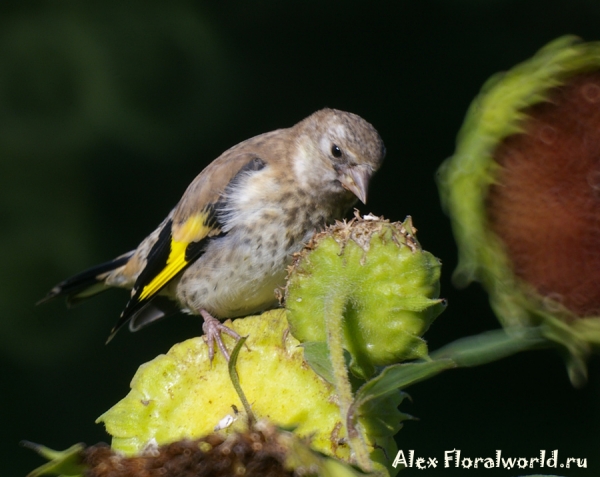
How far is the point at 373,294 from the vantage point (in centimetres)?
53

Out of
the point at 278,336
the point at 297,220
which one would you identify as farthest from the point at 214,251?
the point at 278,336

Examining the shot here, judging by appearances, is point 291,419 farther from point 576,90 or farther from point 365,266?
point 576,90

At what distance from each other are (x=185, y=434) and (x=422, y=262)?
0.21m

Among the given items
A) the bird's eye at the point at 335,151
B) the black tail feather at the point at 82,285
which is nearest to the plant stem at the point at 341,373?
the bird's eye at the point at 335,151

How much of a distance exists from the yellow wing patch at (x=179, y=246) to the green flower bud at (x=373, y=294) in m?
0.85

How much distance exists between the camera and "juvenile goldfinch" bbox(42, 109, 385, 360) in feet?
4.15

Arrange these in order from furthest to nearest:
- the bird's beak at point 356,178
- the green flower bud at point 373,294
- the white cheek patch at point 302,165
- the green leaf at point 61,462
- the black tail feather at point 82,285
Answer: the black tail feather at point 82,285
the white cheek patch at point 302,165
the bird's beak at point 356,178
the green flower bud at point 373,294
the green leaf at point 61,462

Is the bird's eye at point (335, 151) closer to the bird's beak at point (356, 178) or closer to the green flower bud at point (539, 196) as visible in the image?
the bird's beak at point (356, 178)

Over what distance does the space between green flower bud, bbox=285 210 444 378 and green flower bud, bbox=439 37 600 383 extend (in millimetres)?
30

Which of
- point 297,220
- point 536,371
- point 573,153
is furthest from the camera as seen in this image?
point 536,371

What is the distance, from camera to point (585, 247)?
0.48m

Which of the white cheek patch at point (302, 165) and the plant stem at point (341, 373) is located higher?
the plant stem at point (341, 373)

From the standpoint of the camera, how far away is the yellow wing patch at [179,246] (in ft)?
4.47

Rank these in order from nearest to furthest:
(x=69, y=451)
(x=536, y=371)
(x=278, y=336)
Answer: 1. (x=69, y=451)
2. (x=278, y=336)
3. (x=536, y=371)
